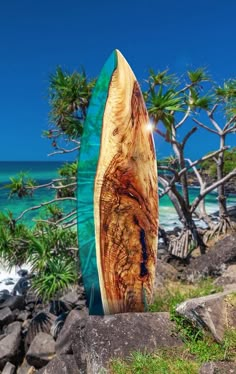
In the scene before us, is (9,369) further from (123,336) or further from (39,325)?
(123,336)

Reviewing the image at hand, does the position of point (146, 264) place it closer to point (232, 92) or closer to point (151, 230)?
point (151, 230)

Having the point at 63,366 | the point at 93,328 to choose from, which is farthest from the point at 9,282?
the point at 93,328

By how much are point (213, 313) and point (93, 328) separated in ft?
5.26

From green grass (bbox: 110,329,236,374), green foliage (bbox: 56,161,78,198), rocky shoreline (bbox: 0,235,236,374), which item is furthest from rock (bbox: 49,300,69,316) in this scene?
green grass (bbox: 110,329,236,374)

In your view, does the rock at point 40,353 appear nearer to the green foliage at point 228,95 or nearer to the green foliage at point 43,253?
the green foliage at point 43,253

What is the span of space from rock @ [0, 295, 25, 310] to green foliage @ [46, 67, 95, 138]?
5.29m

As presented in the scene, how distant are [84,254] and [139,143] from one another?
72.6 inches

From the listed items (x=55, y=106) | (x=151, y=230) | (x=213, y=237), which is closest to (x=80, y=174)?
(x=151, y=230)

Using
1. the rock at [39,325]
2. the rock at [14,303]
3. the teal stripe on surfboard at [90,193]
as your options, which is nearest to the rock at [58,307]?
the rock at [39,325]

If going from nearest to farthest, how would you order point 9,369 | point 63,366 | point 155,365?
point 155,365 < point 63,366 < point 9,369

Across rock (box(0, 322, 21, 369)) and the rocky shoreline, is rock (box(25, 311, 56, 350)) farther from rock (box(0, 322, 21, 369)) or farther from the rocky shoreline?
rock (box(0, 322, 21, 369))

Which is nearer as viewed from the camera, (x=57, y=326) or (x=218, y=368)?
(x=218, y=368)

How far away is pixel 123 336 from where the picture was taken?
15.1 ft

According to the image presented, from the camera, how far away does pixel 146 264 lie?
536 centimetres
